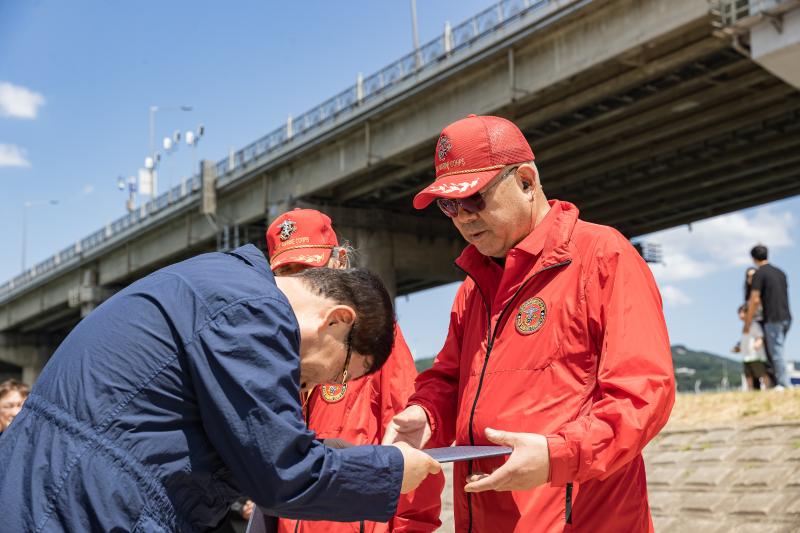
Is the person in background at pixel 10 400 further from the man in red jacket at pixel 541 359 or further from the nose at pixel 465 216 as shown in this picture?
the nose at pixel 465 216

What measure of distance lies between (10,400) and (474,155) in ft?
16.1

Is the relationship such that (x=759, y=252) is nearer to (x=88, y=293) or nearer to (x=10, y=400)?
(x=10, y=400)

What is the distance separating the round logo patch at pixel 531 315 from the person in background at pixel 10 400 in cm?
485

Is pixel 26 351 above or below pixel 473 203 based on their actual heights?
above

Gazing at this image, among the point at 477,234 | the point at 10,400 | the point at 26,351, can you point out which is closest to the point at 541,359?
the point at 477,234

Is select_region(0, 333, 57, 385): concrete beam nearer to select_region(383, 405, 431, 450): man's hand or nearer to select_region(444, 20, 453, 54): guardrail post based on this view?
select_region(444, 20, 453, 54): guardrail post

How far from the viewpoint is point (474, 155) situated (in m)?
3.33

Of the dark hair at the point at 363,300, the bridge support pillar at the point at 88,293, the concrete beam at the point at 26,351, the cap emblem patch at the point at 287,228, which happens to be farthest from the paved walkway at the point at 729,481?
the concrete beam at the point at 26,351

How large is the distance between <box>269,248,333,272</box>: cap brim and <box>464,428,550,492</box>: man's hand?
2.12m

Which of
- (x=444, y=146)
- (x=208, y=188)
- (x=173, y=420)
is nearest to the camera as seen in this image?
(x=173, y=420)

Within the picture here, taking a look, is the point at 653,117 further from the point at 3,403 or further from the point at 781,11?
the point at 3,403

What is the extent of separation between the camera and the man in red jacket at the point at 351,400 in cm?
403

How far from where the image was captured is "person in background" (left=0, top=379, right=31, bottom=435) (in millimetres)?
6781

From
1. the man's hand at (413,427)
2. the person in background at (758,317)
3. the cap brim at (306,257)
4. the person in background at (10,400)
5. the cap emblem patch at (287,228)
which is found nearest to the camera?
the man's hand at (413,427)
